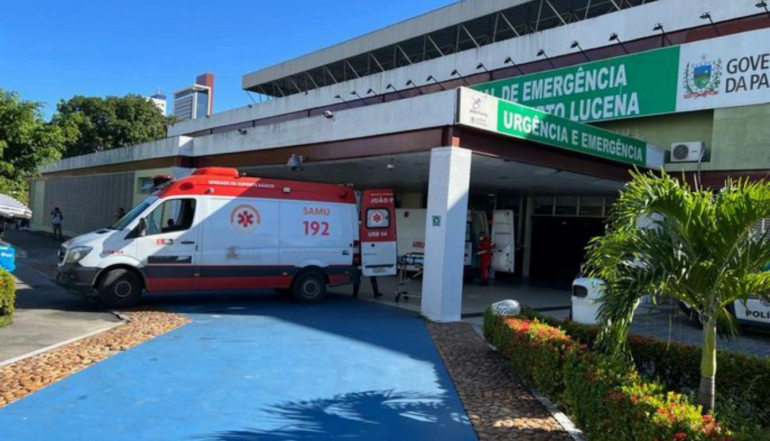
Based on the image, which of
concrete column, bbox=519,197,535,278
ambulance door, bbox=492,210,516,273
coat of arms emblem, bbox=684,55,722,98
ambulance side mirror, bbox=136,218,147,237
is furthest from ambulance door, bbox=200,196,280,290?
concrete column, bbox=519,197,535,278

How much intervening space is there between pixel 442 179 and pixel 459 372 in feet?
13.7

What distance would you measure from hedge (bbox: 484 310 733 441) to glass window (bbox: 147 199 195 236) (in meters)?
6.81

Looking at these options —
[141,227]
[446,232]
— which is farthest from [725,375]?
[141,227]

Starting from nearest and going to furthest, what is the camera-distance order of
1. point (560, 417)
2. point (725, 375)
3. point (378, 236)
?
point (725, 375) < point (560, 417) < point (378, 236)

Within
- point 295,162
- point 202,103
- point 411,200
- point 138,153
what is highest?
point 202,103

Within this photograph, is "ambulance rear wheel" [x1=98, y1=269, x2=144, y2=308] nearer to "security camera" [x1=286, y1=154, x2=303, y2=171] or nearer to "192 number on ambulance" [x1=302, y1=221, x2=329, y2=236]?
"192 number on ambulance" [x1=302, y1=221, x2=329, y2=236]

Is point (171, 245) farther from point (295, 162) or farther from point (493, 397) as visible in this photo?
point (493, 397)

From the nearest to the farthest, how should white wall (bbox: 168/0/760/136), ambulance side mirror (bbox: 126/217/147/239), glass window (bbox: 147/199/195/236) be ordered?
ambulance side mirror (bbox: 126/217/147/239), glass window (bbox: 147/199/195/236), white wall (bbox: 168/0/760/136)

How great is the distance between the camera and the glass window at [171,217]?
10367mm

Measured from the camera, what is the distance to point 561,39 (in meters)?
18.3

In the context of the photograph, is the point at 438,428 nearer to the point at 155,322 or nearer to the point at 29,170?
the point at 155,322

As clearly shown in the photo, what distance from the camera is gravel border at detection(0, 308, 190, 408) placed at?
5.41 meters

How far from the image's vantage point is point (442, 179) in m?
9.90

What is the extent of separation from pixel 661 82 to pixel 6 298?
15.9 meters
